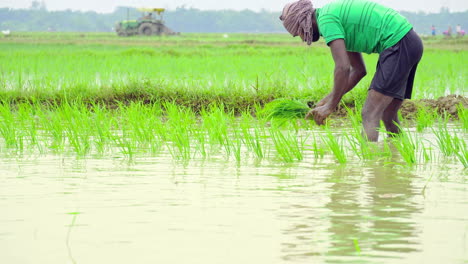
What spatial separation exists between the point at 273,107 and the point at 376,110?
0.96 meters

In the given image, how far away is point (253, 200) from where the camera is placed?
257 cm

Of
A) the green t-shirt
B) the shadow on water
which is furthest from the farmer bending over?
the shadow on water

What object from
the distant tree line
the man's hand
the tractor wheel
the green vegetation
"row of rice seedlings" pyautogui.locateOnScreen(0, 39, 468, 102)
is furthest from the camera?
the distant tree line

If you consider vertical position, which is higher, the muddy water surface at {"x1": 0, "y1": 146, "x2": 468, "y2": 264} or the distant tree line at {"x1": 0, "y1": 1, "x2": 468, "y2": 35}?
the distant tree line at {"x1": 0, "y1": 1, "x2": 468, "y2": 35}

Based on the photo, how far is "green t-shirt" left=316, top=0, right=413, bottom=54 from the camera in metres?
3.47

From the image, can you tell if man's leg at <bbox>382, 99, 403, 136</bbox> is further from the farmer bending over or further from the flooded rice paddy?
the flooded rice paddy

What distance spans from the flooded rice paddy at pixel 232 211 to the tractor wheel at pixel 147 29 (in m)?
30.6

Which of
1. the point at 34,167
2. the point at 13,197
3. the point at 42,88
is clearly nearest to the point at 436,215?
the point at 13,197

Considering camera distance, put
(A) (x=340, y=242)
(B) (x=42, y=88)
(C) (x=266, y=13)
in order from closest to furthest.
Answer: (A) (x=340, y=242), (B) (x=42, y=88), (C) (x=266, y=13)

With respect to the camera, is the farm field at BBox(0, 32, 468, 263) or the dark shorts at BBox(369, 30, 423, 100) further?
the dark shorts at BBox(369, 30, 423, 100)

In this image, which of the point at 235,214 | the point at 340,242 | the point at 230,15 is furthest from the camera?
the point at 230,15

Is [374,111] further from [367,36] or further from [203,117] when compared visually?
[203,117]

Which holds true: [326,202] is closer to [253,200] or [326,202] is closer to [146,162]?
[253,200]

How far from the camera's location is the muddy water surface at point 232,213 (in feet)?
6.19
